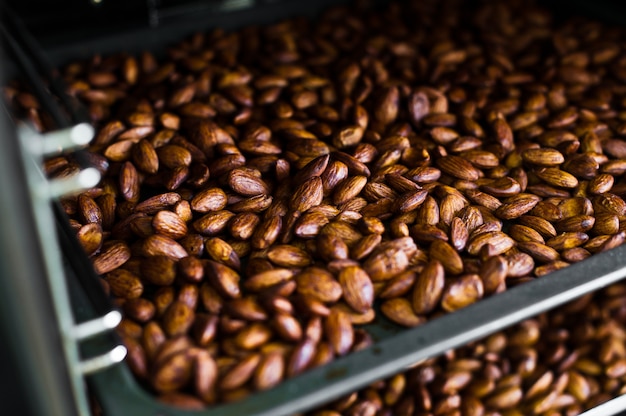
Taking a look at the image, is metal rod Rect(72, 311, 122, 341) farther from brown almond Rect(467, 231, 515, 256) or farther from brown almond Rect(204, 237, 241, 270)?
brown almond Rect(467, 231, 515, 256)

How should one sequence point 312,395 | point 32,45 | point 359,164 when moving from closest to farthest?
1. point 312,395
2. point 32,45
3. point 359,164

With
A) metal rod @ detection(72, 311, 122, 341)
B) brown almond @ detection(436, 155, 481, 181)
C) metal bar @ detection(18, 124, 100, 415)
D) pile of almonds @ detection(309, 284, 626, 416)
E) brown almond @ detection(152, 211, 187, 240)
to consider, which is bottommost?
pile of almonds @ detection(309, 284, 626, 416)

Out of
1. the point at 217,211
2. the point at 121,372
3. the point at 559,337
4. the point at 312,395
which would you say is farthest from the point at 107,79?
the point at 559,337

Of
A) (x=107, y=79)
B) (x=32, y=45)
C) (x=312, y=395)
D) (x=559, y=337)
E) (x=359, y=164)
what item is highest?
(x=32, y=45)

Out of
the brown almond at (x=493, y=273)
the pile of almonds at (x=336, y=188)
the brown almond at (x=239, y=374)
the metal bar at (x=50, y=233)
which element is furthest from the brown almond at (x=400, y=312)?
the metal bar at (x=50, y=233)

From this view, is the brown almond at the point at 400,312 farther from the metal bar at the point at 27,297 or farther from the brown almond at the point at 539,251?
the metal bar at the point at 27,297

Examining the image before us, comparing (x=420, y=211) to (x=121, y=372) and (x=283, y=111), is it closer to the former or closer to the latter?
(x=283, y=111)

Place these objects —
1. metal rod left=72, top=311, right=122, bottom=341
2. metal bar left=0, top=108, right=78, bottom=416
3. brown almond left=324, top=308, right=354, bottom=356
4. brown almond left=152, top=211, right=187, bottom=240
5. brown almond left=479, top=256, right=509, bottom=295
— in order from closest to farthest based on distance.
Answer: metal bar left=0, top=108, right=78, bottom=416
metal rod left=72, top=311, right=122, bottom=341
brown almond left=324, top=308, right=354, bottom=356
brown almond left=479, top=256, right=509, bottom=295
brown almond left=152, top=211, right=187, bottom=240

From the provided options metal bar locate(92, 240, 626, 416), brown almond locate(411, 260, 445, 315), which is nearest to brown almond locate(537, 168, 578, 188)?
metal bar locate(92, 240, 626, 416)
